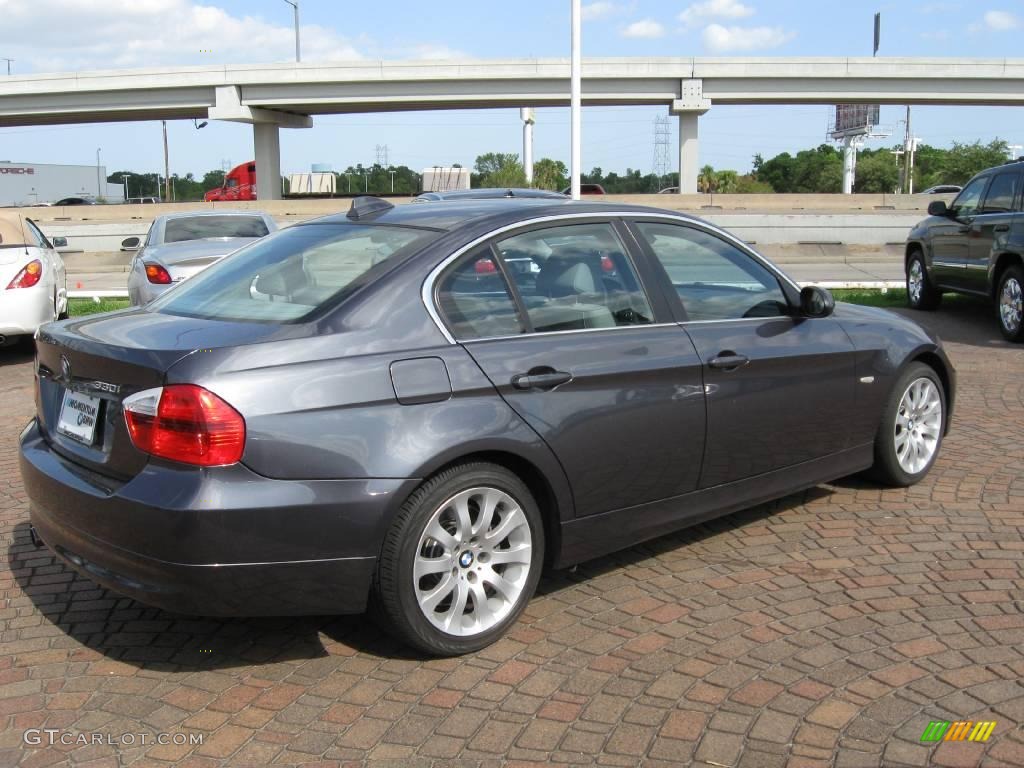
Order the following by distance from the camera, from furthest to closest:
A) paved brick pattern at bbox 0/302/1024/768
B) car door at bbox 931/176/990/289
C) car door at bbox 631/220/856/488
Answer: car door at bbox 931/176/990/289
car door at bbox 631/220/856/488
paved brick pattern at bbox 0/302/1024/768

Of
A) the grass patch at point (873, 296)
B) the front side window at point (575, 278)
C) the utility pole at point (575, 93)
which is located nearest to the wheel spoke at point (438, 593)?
the front side window at point (575, 278)

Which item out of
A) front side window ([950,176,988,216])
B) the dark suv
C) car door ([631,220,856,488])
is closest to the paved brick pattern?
car door ([631,220,856,488])

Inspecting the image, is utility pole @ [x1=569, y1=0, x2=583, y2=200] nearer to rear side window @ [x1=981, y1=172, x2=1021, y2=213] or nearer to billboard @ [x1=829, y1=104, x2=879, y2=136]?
rear side window @ [x1=981, y1=172, x2=1021, y2=213]

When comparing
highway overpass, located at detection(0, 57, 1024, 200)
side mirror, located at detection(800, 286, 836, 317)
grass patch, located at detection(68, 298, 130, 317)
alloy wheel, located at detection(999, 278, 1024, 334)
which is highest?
highway overpass, located at detection(0, 57, 1024, 200)

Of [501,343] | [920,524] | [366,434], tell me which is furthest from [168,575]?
[920,524]

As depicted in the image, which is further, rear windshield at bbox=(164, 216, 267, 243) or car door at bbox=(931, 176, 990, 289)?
rear windshield at bbox=(164, 216, 267, 243)

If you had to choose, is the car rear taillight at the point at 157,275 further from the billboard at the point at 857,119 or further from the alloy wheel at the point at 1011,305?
the billboard at the point at 857,119

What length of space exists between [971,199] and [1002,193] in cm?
66

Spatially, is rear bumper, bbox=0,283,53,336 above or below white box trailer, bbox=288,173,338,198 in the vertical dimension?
below

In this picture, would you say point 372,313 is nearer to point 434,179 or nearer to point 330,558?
point 330,558

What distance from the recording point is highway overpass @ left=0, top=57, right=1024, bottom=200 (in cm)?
5184

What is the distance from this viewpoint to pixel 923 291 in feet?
44.7

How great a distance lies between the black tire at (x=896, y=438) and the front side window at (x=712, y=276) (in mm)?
960

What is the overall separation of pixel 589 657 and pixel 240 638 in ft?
4.48
